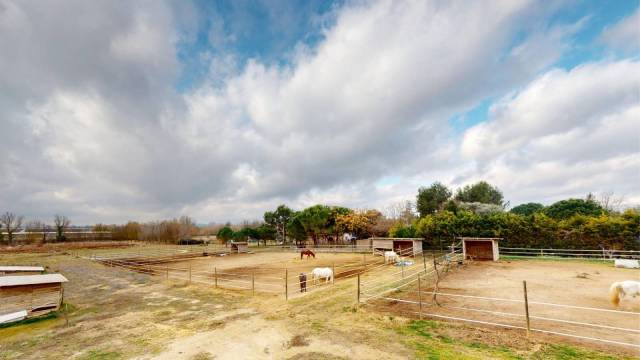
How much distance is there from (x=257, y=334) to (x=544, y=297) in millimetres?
11631

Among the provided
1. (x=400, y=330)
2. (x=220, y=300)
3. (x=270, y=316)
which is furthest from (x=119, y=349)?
(x=400, y=330)

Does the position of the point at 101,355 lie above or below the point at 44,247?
above

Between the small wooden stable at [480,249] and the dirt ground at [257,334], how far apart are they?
51.2 ft

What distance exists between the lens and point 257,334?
29.5 feet

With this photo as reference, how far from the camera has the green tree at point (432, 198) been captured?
166ft

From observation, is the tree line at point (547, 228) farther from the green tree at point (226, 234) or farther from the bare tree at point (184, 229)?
the bare tree at point (184, 229)

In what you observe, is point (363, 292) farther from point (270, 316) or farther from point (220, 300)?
point (220, 300)

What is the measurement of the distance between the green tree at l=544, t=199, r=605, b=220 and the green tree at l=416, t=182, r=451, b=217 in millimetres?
15770

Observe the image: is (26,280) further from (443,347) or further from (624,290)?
(624,290)

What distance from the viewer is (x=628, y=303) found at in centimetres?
1056

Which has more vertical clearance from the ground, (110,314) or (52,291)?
(52,291)

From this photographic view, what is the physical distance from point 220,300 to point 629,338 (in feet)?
46.7

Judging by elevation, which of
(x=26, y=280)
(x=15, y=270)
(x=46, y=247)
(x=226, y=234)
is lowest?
(x=46, y=247)

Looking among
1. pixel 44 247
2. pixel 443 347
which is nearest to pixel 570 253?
pixel 443 347
